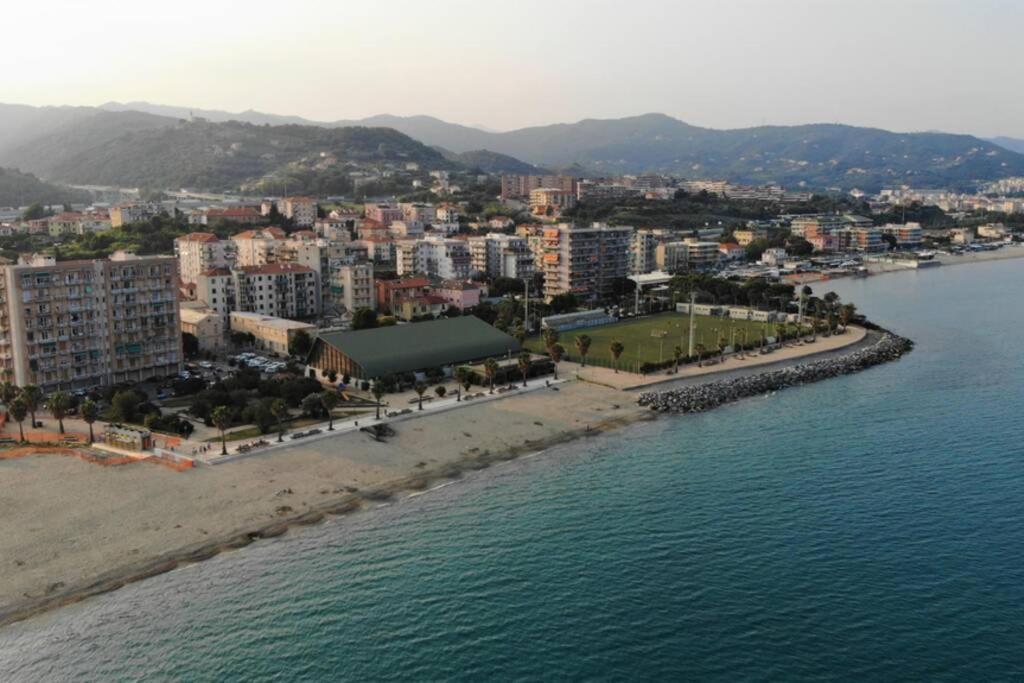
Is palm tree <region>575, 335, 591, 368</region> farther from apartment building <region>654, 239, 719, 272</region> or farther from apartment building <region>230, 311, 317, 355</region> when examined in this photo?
apartment building <region>654, 239, 719, 272</region>

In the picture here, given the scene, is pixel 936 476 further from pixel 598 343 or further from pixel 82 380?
pixel 82 380

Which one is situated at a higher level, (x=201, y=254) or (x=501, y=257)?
(x=201, y=254)

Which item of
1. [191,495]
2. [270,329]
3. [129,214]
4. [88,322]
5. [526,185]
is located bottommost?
[191,495]

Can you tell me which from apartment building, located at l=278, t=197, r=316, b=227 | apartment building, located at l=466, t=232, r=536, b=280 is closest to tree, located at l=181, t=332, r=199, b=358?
apartment building, located at l=466, t=232, r=536, b=280

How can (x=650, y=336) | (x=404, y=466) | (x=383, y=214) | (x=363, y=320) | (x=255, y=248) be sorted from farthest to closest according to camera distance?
(x=383, y=214) < (x=255, y=248) < (x=650, y=336) < (x=363, y=320) < (x=404, y=466)

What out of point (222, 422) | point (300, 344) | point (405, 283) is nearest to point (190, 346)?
point (300, 344)

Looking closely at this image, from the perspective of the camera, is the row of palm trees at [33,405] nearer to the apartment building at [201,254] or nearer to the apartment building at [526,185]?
the apartment building at [201,254]

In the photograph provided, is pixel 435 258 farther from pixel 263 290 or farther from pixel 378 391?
pixel 378 391
